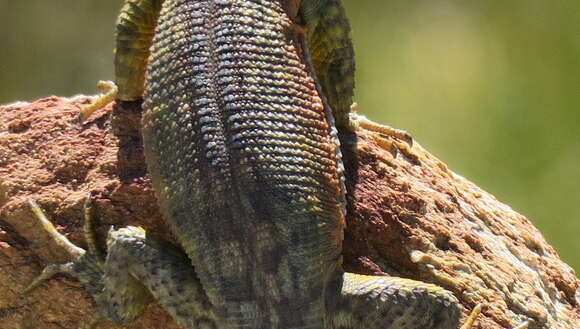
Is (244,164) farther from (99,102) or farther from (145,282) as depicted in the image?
(99,102)

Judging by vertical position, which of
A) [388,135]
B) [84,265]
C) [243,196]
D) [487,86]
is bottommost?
[84,265]

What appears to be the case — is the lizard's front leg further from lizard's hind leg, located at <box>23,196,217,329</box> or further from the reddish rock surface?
lizard's hind leg, located at <box>23,196,217,329</box>

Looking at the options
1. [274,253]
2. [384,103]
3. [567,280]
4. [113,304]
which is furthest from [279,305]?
[384,103]

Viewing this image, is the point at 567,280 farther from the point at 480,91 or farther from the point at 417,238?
the point at 480,91

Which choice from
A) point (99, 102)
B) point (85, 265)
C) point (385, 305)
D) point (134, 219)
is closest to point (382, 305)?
point (385, 305)

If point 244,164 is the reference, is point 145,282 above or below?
below
